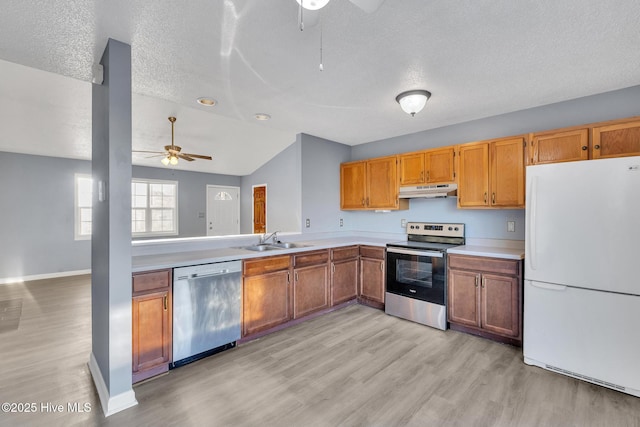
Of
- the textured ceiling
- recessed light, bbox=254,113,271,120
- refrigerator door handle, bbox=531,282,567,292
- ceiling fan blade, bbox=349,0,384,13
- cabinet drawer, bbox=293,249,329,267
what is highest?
recessed light, bbox=254,113,271,120

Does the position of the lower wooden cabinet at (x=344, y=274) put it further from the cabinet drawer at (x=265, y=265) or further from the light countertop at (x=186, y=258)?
the cabinet drawer at (x=265, y=265)

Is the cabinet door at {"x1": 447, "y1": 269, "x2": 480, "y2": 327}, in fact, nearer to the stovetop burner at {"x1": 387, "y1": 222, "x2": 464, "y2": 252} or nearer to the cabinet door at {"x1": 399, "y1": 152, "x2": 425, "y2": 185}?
the stovetop burner at {"x1": 387, "y1": 222, "x2": 464, "y2": 252}

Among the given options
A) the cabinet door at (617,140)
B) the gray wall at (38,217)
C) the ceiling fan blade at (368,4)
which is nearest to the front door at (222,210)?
the gray wall at (38,217)

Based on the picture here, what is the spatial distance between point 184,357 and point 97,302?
0.83 meters

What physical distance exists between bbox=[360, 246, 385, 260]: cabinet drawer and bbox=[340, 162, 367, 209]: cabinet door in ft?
2.36

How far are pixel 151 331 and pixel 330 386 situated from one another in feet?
4.83

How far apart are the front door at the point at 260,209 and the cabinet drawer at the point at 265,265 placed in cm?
431

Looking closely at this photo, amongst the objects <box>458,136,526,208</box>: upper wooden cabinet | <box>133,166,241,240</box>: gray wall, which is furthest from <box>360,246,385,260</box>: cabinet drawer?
<box>133,166,241,240</box>: gray wall

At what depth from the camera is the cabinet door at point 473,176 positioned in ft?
10.5

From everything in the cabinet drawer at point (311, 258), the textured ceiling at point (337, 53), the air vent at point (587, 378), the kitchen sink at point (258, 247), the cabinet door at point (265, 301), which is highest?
the textured ceiling at point (337, 53)

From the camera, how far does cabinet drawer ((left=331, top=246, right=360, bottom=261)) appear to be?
3.79 m

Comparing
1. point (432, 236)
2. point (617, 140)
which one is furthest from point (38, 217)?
point (617, 140)

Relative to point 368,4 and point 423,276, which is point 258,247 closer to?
point 423,276

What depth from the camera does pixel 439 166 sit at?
11.7ft
